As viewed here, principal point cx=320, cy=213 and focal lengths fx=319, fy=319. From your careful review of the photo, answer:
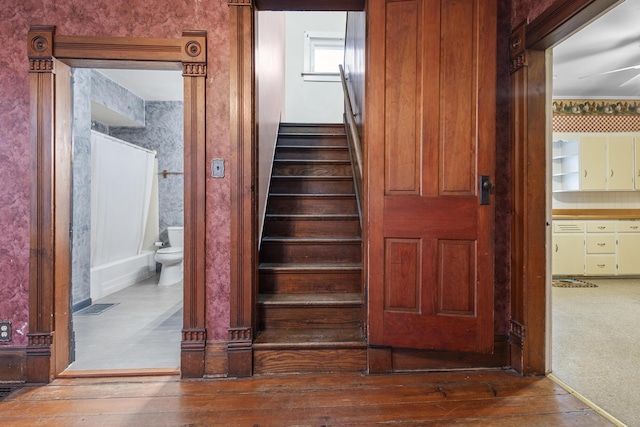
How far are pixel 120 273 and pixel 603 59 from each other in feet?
21.0

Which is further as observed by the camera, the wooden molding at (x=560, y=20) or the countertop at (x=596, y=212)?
the countertop at (x=596, y=212)

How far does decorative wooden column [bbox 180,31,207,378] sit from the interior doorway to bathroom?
0.28 metres

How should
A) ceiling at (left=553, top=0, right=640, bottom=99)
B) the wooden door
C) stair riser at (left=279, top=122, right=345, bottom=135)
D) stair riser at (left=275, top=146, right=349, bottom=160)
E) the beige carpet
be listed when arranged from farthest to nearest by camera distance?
stair riser at (left=279, top=122, right=345, bottom=135) → stair riser at (left=275, top=146, right=349, bottom=160) → ceiling at (left=553, top=0, right=640, bottom=99) → the wooden door → the beige carpet

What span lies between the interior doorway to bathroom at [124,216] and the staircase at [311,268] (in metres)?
0.70

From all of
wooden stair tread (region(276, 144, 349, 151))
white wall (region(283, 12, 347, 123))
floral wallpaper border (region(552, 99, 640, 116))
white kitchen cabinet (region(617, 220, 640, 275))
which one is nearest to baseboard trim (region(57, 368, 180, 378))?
wooden stair tread (region(276, 144, 349, 151))

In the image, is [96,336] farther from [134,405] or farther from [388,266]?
[388,266]

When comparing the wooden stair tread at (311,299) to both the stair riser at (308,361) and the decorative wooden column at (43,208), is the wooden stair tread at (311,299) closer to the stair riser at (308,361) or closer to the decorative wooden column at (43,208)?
the stair riser at (308,361)

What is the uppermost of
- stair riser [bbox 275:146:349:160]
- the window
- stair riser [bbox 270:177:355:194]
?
the window

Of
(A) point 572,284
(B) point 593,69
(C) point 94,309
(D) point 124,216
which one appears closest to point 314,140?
(D) point 124,216

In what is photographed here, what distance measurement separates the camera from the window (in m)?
5.27

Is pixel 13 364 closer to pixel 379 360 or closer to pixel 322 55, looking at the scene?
pixel 379 360

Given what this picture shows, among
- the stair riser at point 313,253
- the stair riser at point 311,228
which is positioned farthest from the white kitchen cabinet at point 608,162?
the stair riser at point 313,253

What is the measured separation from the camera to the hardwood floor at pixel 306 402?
152 centimetres

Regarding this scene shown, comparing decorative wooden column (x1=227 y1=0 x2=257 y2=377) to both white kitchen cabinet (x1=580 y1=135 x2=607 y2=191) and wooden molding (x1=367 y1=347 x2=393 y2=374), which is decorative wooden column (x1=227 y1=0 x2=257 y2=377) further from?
white kitchen cabinet (x1=580 y1=135 x2=607 y2=191)
